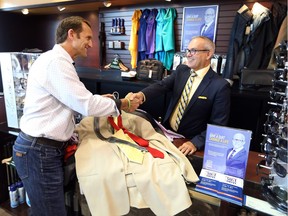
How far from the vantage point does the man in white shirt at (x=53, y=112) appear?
1.15 meters

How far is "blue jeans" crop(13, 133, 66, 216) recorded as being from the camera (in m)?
1.24

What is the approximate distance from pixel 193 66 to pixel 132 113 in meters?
0.66

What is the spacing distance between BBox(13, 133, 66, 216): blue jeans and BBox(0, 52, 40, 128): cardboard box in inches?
35.9

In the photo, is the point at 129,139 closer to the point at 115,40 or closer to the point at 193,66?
the point at 193,66

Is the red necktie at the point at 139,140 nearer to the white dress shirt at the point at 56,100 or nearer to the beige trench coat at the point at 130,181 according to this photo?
the beige trench coat at the point at 130,181

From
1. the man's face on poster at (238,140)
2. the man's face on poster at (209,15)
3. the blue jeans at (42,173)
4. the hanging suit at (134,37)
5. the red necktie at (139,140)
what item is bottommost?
the blue jeans at (42,173)

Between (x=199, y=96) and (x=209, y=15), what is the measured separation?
197 cm

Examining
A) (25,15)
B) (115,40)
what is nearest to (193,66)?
(115,40)

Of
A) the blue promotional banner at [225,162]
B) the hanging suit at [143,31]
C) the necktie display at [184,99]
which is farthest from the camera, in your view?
the hanging suit at [143,31]

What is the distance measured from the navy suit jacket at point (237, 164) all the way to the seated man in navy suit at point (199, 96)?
21.5 inches

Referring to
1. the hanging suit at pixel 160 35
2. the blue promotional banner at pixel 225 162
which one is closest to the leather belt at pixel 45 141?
the blue promotional banner at pixel 225 162

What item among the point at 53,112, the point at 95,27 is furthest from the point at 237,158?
the point at 95,27

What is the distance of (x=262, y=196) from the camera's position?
1.00 metres

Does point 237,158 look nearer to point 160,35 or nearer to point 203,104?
point 203,104
